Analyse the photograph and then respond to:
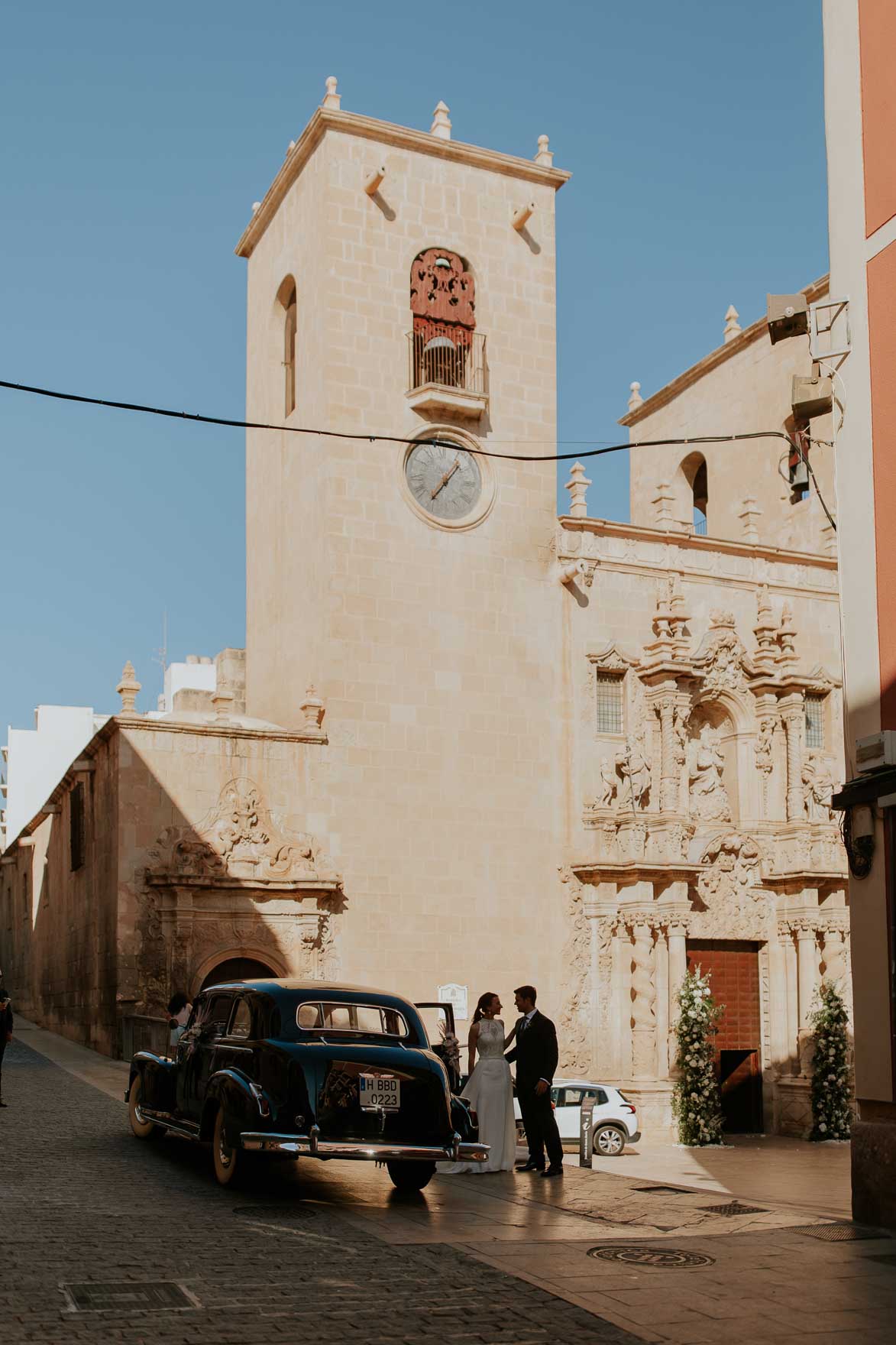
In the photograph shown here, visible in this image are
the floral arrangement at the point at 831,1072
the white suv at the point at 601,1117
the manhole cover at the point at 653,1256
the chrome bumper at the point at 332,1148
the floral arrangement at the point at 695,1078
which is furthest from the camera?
the floral arrangement at the point at 831,1072

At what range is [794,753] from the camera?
32.3 m

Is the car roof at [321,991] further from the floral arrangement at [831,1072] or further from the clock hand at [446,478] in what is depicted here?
the floral arrangement at [831,1072]

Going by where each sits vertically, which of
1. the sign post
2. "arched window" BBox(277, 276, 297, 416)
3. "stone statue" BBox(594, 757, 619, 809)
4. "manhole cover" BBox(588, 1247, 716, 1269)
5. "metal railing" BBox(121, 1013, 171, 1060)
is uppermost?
"arched window" BBox(277, 276, 297, 416)

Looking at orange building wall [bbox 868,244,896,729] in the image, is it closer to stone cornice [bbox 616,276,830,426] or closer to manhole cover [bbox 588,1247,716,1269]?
manhole cover [bbox 588,1247,716,1269]

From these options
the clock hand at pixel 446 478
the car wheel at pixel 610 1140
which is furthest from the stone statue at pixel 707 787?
the car wheel at pixel 610 1140

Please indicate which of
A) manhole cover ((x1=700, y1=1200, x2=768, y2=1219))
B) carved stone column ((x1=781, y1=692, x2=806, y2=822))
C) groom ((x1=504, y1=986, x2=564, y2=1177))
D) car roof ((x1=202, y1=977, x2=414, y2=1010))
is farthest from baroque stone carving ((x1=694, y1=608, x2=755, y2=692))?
manhole cover ((x1=700, y1=1200, x2=768, y2=1219))

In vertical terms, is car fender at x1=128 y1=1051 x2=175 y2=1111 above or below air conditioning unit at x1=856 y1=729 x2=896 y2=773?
below

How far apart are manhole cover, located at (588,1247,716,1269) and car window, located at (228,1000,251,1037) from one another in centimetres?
351

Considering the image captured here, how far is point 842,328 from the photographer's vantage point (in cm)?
1290

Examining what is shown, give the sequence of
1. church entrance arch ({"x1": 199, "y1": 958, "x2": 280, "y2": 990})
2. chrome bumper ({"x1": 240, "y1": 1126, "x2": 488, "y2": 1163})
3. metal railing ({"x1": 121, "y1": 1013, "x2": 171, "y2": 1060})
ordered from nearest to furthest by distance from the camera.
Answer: chrome bumper ({"x1": 240, "y1": 1126, "x2": 488, "y2": 1163})
metal railing ({"x1": 121, "y1": 1013, "x2": 171, "y2": 1060})
church entrance arch ({"x1": 199, "y1": 958, "x2": 280, "y2": 990})

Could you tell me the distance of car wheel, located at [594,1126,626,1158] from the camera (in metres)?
26.2

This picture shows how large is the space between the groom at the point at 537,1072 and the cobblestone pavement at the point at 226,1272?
195cm

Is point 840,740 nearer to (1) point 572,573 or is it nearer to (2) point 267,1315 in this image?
(1) point 572,573

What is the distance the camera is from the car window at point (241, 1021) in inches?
482
